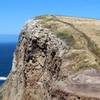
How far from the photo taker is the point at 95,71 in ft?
108

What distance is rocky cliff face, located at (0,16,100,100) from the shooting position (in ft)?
104

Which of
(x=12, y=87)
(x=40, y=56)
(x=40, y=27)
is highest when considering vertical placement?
(x=40, y=27)

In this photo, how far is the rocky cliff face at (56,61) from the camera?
3166 centimetres

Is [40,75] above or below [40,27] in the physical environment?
below

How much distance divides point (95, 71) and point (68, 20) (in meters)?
18.7

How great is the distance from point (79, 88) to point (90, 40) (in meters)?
10.7

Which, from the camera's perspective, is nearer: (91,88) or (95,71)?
(91,88)

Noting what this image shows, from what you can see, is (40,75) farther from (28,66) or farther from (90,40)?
(90,40)

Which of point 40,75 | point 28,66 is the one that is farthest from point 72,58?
point 28,66

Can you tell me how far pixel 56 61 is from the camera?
39.7 metres

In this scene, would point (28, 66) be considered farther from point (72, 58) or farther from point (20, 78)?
point (72, 58)

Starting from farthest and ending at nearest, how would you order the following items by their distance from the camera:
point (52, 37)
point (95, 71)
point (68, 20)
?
point (68, 20)
point (52, 37)
point (95, 71)

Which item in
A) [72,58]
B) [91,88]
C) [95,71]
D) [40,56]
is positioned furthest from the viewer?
[40,56]

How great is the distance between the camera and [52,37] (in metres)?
43.5
